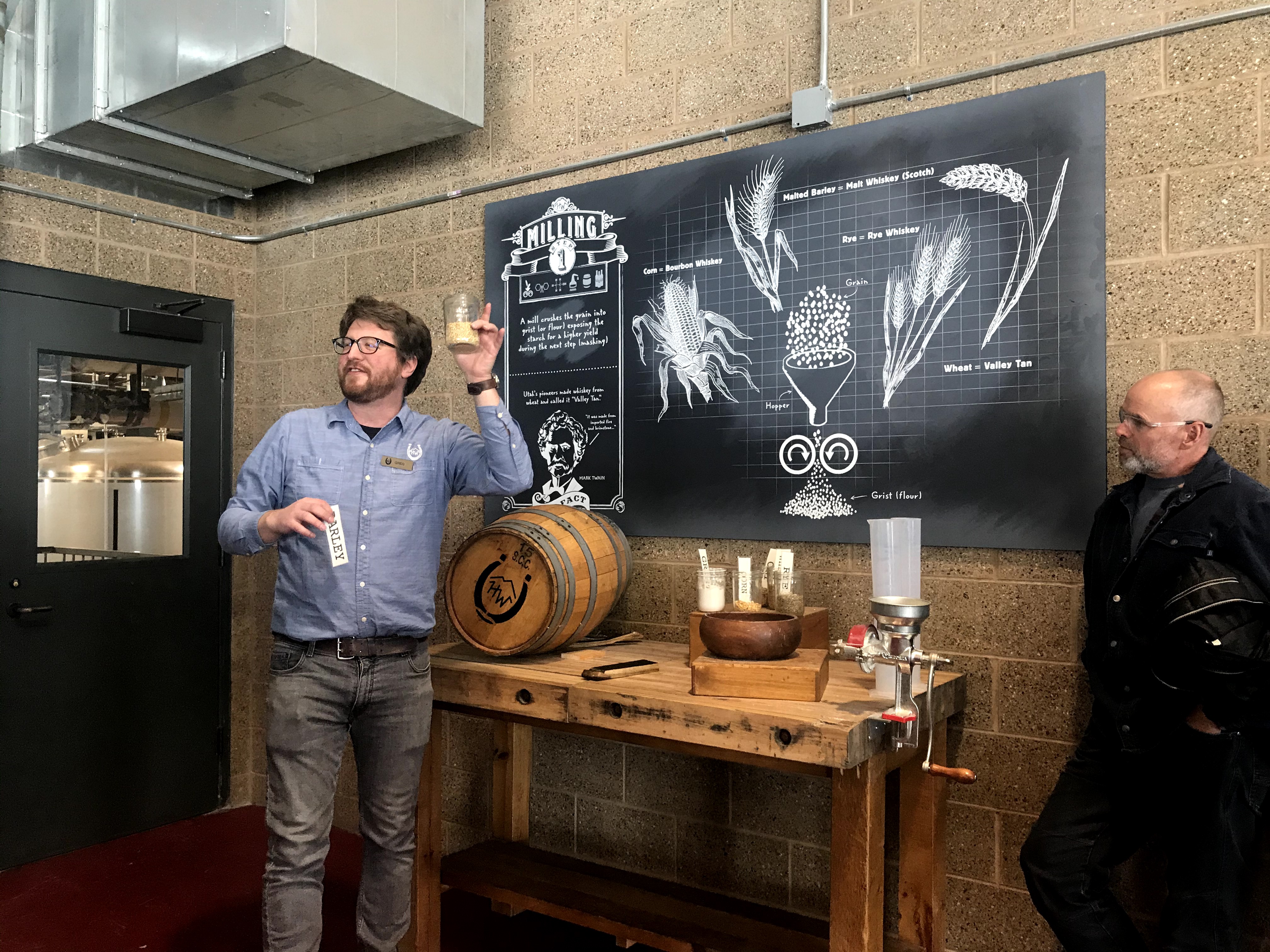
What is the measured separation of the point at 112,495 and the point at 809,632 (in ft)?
10.2

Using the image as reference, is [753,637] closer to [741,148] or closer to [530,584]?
[530,584]

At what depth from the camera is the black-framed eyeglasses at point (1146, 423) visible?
223 cm

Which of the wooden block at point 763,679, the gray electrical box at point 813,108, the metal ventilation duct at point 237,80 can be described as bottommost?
the wooden block at point 763,679

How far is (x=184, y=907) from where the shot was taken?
11.3ft

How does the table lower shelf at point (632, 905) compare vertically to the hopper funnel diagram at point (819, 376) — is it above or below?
below

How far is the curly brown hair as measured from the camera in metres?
2.74

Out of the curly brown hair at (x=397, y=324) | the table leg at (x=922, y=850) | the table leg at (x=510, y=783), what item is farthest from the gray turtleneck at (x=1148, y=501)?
the table leg at (x=510, y=783)

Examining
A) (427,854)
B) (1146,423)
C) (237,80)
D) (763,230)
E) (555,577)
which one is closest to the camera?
(1146,423)

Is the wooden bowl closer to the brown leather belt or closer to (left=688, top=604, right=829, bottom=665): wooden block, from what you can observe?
(left=688, top=604, right=829, bottom=665): wooden block

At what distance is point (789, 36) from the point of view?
10.2 ft

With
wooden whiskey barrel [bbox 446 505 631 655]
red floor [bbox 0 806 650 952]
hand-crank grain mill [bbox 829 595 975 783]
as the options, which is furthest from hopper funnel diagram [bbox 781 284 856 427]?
red floor [bbox 0 806 650 952]

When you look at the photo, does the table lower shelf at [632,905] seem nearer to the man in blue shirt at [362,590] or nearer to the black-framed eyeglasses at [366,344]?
the man in blue shirt at [362,590]

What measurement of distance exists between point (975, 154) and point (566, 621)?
1.78 m

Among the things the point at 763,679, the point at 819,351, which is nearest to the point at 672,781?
the point at 763,679
